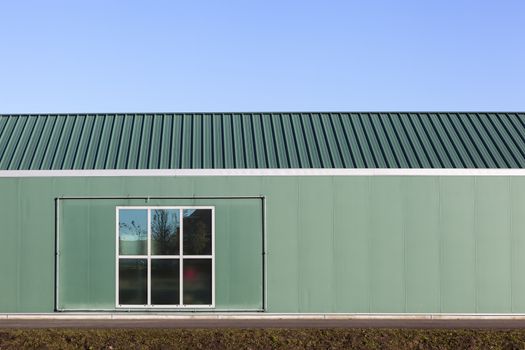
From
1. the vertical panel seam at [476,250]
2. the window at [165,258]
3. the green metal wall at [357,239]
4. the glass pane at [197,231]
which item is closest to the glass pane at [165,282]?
the window at [165,258]

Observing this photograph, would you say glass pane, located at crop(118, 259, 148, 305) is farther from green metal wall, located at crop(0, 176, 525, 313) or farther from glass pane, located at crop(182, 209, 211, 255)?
green metal wall, located at crop(0, 176, 525, 313)

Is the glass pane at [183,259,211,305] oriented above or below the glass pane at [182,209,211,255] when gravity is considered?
below

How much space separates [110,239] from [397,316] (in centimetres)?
691

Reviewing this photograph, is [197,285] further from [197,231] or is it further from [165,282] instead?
[197,231]

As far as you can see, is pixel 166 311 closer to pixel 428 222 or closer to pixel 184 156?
pixel 184 156

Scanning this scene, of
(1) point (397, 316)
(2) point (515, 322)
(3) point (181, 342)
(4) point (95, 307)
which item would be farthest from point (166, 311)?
(2) point (515, 322)

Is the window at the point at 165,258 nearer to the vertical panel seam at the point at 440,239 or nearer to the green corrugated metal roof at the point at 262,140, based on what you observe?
the green corrugated metal roof at the point at 262,140

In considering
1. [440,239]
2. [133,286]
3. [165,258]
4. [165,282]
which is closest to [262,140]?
[165,258]

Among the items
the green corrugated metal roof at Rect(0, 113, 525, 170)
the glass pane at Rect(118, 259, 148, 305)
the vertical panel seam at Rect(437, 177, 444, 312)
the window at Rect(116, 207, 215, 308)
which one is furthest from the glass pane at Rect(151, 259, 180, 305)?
the vertical panel seam at Rect(437, 177, 444, 312)

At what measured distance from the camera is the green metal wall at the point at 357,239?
57.7ft

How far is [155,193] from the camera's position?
1770cm

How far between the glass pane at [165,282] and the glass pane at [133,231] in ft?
1.69

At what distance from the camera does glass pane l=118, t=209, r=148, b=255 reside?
57.9ft

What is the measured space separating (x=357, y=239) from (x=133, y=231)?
525 cm
